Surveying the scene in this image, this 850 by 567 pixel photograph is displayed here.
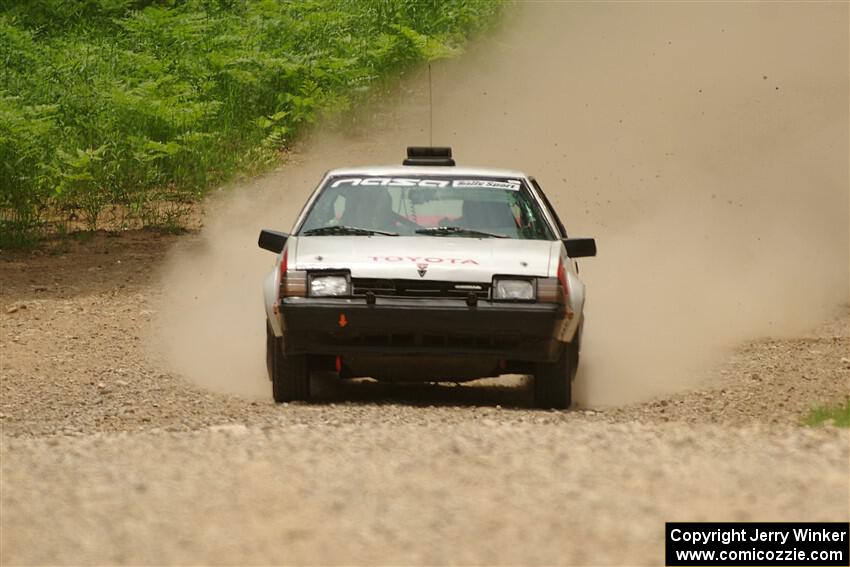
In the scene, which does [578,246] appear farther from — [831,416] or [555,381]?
[831,416]

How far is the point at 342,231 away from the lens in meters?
Answer: 10.2

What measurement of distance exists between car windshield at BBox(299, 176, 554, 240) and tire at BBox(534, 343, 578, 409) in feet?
3.19

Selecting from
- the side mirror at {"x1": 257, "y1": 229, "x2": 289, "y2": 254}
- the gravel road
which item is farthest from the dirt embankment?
the side mirror at {"x1": 257, "y1": 229, "x2": 289, "y2": 254}

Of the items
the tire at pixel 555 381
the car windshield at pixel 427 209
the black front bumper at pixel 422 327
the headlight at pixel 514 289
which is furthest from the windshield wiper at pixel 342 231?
the tire at pixel 555 381

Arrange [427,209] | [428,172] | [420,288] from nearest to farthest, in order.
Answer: [420,288] → [427,209] → [428,172]

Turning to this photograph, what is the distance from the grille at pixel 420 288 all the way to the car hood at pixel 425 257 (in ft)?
0.11

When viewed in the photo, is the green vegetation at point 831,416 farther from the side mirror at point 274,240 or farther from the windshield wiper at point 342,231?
the side mirror at point 274,240

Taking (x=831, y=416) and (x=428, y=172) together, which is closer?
(x=831, y=416)

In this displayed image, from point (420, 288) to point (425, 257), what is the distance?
24 centimetres

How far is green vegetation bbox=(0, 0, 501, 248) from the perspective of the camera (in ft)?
61.0

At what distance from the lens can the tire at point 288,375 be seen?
966cm

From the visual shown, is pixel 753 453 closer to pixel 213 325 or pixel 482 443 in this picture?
pixel 482 443

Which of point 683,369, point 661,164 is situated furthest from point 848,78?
point 683,369

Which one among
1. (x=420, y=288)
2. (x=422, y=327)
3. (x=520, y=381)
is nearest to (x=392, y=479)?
(x=422, y=327)
